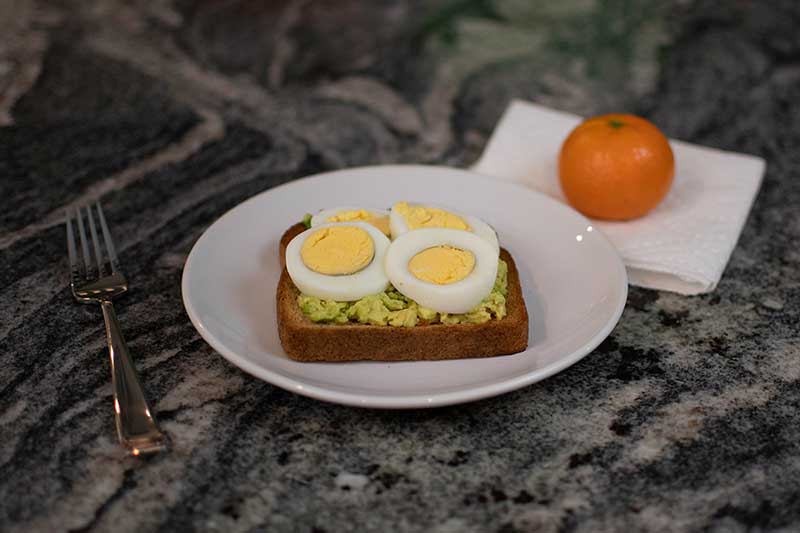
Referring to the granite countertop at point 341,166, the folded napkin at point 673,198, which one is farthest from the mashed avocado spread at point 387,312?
the folded napkin at point 673,198

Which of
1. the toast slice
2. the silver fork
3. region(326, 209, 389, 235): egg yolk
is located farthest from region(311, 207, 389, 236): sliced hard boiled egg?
the silver fork

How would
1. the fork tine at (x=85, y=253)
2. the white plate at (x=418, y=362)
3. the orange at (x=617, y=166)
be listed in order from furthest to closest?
the orange at (x=617, y=166)
the fork tine at (x=85, y=253)
the white plate at (x=418, y=362)

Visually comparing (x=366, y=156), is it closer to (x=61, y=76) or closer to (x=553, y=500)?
(x=61, y=76)

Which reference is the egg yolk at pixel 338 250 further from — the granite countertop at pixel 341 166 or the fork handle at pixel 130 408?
the fork handle at pixel 130 408

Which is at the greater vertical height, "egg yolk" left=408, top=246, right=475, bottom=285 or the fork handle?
the fork handle

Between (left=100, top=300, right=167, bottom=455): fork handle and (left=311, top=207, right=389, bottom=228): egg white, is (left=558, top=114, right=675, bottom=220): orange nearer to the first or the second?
(left=311, top=207, right=389, bottom=228): egg white

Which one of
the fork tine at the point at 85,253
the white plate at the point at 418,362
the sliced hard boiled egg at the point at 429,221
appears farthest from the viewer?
the fork tine at the point at 85,253

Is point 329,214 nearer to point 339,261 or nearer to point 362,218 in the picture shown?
point 362,218
